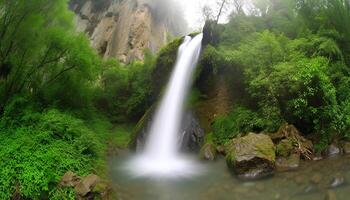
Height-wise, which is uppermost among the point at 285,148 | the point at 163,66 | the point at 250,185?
the point at 163,66

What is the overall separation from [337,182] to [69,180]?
7.15m

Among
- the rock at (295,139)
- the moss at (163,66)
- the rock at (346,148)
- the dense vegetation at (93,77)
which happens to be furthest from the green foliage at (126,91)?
the rock at (346,148)

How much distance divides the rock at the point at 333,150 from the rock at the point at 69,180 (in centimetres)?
804

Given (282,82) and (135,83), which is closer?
(282,82)

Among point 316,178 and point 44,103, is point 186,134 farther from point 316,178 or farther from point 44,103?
point 316,178

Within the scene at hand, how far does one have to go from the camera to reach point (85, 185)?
8.74 metres

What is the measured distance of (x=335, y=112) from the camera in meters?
11.2

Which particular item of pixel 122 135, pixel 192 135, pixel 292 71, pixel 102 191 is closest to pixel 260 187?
pixel 102 191

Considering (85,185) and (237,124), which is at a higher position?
(237,124)

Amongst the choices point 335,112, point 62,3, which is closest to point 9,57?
point 62,3

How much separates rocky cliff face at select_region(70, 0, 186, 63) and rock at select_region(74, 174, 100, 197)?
71.9ft

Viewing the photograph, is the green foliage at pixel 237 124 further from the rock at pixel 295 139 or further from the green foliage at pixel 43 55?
the green foliage at pixel 43 55

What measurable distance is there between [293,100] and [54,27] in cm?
1072

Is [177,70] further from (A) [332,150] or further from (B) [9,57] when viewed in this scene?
(A) [332,150]
